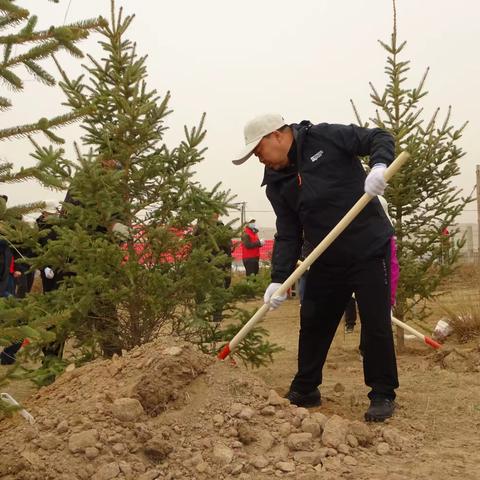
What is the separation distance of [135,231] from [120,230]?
13 cm

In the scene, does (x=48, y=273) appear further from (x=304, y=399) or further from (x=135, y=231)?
(x=304, y=399)

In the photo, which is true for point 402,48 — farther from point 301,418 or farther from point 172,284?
point 301,418

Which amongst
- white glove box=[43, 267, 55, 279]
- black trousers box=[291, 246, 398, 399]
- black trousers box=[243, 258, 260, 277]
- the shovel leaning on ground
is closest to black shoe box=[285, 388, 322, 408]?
black trousers box=[291, 246, 398, 399]

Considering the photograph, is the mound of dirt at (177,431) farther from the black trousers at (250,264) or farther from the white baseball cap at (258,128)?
the black trousers at (250,264)

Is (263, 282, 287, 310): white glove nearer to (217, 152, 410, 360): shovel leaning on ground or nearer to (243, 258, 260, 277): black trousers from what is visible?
(217, 152, 410, 360): shovel leaning on ground

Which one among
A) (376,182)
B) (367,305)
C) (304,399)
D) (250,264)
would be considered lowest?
(304,399)

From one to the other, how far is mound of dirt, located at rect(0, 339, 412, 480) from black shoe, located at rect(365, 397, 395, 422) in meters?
0.16

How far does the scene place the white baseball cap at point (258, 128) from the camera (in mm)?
3998

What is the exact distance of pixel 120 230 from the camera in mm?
4922

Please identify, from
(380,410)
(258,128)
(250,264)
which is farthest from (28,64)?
(250,264)

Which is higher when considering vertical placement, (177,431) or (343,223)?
(343,223)

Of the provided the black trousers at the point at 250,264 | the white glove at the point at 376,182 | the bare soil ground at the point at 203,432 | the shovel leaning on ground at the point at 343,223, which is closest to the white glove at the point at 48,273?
the bare soil ground at the point at 203,432

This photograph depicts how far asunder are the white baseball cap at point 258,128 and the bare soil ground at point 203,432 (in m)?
1.24

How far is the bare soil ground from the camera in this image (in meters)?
3.07
